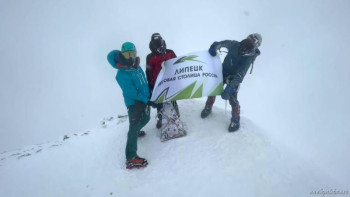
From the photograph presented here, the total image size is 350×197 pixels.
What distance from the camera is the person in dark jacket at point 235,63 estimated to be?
635cm

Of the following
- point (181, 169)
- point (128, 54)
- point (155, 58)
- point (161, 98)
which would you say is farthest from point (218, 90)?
point (128, 54)

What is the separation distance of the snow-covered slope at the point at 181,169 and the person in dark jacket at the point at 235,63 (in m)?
0.71

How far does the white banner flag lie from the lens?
663 cm

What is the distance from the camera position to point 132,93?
5863mm

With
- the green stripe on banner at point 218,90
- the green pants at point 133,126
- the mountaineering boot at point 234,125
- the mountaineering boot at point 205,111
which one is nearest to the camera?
the green pants at point 133,126

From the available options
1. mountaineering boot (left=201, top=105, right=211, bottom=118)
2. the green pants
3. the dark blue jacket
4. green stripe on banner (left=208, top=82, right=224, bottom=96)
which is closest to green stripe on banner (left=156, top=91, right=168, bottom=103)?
the green pants

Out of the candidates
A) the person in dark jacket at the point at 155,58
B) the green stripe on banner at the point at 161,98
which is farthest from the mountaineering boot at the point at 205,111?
the green stripe on banner at the point at 161,98

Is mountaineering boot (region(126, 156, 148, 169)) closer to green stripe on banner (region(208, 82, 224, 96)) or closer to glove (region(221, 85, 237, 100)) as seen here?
green stripe on banner (region(208, 82, 224, 96))

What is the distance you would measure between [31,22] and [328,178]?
116 m

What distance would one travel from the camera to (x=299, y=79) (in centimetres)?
4881

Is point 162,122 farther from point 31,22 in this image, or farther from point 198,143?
point 31,22

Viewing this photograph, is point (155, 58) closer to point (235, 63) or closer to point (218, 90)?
point (218, 90)

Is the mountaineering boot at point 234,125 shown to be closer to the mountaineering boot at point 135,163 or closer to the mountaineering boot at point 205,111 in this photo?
the mountaineering boot at point 205,111

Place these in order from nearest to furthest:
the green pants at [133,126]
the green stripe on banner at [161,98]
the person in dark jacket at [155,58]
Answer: the green pants at [133,126], the person in dark jacket at [155,58], the green stripe on banner at [161,98]
